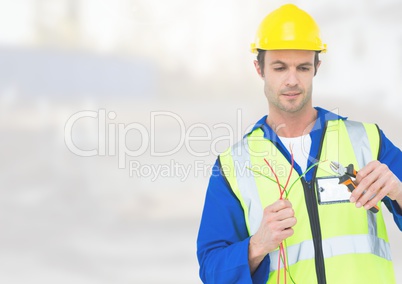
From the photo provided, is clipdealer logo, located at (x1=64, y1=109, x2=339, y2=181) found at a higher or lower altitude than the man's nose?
lower

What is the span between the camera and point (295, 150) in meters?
2.08

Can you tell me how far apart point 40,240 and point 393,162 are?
2446 mm

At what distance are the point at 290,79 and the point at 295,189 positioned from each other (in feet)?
A: 1.20

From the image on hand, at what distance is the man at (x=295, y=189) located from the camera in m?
1.93

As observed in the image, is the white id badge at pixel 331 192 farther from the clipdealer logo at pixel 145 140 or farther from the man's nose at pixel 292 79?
the clipdealer logo at pixel 145 140

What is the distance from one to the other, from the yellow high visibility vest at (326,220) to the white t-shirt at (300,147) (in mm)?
46

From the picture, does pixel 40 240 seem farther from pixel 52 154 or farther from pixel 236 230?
pixel 236 230

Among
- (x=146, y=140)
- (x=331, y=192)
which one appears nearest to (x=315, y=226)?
(x=331, y=192)

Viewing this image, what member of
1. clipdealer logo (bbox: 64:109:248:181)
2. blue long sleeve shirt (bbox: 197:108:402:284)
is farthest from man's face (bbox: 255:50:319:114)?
clipdealer logo (bbox: 64:109:248:181)

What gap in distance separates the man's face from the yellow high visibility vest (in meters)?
0.13

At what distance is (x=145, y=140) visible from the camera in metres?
3.73

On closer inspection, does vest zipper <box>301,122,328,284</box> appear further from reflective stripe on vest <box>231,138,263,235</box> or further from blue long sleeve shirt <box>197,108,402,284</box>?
reflective stripe on vest <box>231,138,263,235</box>

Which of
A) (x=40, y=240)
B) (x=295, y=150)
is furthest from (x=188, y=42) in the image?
(x=295, y=150)

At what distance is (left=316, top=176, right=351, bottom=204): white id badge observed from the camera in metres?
1.97
